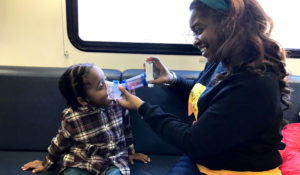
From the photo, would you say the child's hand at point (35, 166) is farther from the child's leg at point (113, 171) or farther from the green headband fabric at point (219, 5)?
the green headband fabric at point (219, 5)

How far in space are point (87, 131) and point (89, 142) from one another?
7 centimetres

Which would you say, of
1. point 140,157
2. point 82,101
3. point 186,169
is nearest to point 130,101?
point 82,101

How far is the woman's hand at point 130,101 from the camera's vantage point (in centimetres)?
122

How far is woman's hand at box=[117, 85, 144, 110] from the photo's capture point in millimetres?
1216

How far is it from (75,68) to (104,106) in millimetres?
292

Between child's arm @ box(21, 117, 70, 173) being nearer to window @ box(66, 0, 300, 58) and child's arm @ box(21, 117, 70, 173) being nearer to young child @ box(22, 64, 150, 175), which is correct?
young child @ box(22, 64, 150, 175)

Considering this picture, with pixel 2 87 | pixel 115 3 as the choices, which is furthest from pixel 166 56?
pixel 2 87

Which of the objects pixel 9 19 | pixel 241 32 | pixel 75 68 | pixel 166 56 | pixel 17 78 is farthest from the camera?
pixel 166 56

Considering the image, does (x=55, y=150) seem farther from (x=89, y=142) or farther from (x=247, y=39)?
(x=247, y=39)

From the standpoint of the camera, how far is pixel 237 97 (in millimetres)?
935

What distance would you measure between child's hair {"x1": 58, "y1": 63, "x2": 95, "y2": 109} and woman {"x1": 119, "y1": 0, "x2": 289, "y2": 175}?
0.52 meters

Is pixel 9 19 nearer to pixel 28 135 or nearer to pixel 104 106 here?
pixel 28 135

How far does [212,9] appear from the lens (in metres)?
1.00

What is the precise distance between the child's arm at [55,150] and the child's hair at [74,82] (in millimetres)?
187
